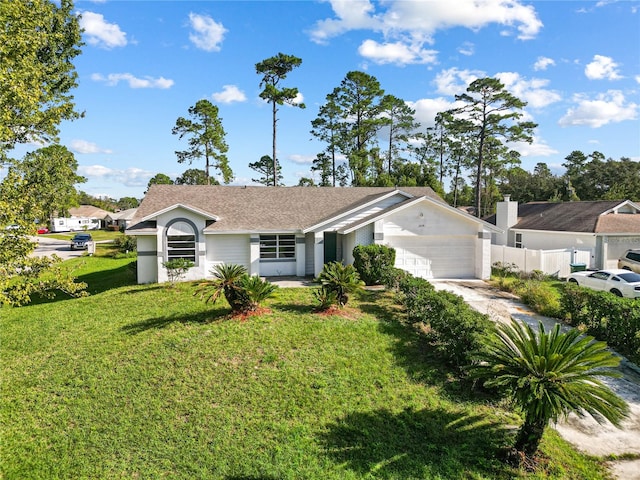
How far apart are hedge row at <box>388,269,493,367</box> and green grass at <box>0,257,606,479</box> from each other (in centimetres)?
54

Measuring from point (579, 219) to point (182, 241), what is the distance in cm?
2550

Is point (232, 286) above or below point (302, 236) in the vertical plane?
below

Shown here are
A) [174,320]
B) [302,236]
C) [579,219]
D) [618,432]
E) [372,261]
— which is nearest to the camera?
[618,432]

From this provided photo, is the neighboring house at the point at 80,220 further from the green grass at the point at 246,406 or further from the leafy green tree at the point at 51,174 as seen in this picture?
the green grass at the point at 246,406

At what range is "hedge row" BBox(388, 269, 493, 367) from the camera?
8734mm

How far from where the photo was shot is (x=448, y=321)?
9.59m

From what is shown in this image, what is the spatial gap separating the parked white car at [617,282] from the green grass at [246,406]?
1077 centimetres

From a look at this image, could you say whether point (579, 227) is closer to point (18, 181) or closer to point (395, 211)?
point (395, 211)

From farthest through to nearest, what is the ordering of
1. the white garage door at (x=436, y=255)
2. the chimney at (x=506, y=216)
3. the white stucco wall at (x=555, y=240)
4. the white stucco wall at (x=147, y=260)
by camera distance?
the chimney at (x=506, y=216) → the white stucco wall at (x=555, y=240) → the white garage door at (x=436, y=255) → the white stucco wall at (x=147, y=260)

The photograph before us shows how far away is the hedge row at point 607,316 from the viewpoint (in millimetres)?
10156

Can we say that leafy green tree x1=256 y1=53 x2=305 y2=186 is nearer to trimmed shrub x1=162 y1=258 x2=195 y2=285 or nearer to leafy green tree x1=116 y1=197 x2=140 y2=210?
trimmed shrub x1=162 y1=258 x2=195 y2=285

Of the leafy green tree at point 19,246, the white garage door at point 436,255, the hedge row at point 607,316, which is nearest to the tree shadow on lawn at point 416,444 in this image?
the hedge row at point 607,316

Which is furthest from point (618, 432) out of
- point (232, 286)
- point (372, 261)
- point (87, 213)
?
point (87, 213)

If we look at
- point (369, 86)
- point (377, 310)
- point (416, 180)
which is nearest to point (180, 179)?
point (369, 86)
